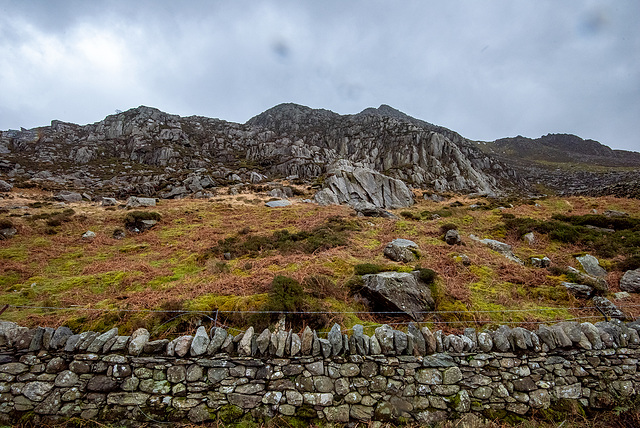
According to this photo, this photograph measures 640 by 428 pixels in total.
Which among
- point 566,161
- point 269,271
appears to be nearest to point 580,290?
point 269,271

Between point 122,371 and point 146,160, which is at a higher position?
point 146,160

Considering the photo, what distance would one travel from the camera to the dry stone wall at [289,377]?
4520mm

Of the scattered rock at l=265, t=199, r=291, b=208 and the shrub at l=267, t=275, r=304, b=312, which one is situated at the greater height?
the scattered rock at l=265, t=199, r=291, b=208

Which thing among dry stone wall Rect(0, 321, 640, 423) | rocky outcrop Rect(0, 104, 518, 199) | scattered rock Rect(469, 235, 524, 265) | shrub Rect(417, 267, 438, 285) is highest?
rocky outcrop Rect(0, 104, 518, 199)

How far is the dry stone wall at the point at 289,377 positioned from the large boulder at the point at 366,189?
32.5 meters

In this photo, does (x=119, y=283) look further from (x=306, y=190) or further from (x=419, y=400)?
(x=306, y=190)

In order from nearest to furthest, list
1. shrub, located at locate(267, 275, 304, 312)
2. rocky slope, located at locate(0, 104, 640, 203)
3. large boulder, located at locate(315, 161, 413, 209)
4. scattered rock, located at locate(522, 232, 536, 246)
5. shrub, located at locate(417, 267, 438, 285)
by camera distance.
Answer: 1. shrub, located at locate(267, 275, 304, 312)
2. shrub, located at locate(417, 267, 438, 285)
3. scattered rock, located at locate(522, 232, 536, 246)
4. large boulder, located at locate(315, 161, 413, 209)
5. rocky slope, located at locate(0, 104, 640, 203)

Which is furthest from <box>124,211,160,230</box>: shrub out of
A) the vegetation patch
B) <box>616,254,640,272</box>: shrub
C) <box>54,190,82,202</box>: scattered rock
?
<box>616,254,640,272</box>: shrub

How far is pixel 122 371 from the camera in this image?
183 inches

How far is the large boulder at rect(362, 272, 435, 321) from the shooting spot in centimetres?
677

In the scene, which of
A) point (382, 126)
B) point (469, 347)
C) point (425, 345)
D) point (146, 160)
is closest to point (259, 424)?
point (425, 345)

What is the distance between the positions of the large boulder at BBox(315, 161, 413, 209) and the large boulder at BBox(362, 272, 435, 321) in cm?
2981

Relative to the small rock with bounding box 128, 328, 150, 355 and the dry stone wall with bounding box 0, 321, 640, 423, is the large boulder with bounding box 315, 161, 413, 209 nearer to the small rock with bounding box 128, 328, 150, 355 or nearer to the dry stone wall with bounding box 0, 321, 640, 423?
the dry stone wall with bounding box 0, 321, 640, 423

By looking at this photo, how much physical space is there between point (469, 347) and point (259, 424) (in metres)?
4.16
